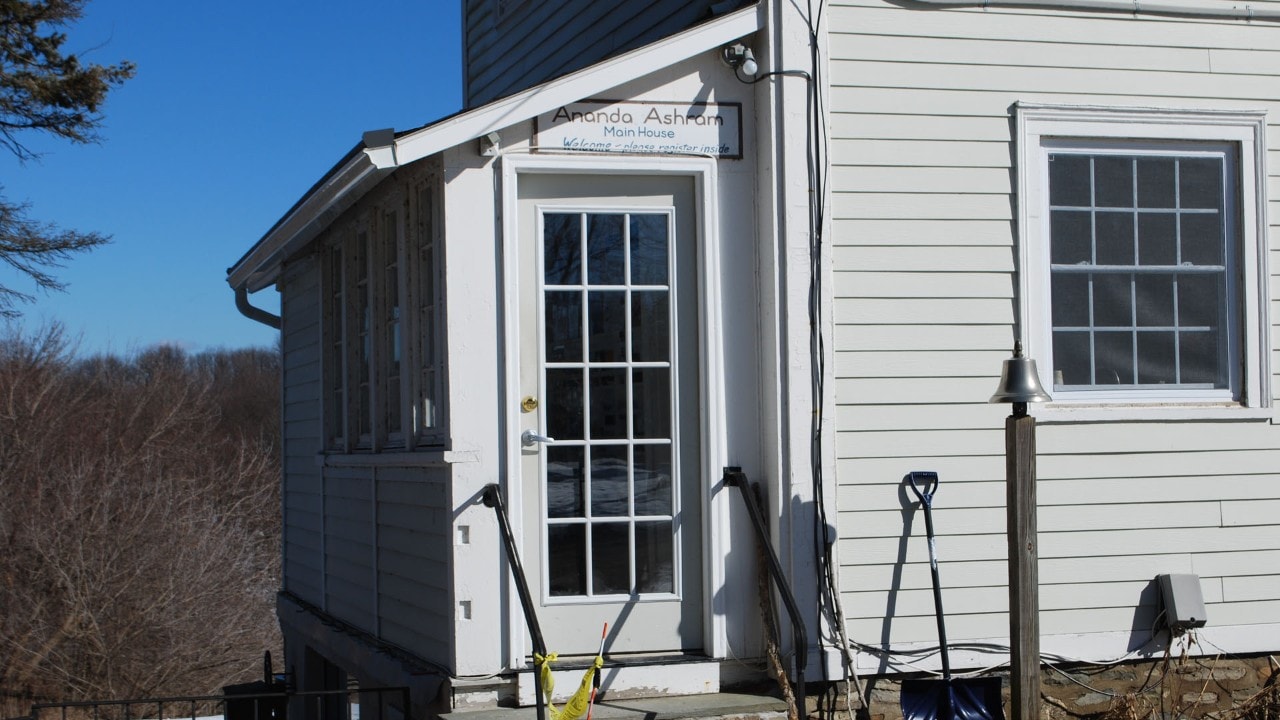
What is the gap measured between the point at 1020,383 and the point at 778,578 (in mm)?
1421

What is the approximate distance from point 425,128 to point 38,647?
767 inches

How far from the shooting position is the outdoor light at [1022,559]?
6172 mm

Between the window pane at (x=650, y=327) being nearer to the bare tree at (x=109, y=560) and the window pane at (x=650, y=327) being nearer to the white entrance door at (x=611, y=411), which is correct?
the white entrance door at (x=611, y=411)

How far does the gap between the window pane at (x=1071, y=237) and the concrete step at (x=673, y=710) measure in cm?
277

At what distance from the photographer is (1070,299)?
721cm

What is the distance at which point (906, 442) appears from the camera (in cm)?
693

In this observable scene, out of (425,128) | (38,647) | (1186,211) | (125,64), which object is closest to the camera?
(425,128)

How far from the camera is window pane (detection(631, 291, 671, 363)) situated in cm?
690

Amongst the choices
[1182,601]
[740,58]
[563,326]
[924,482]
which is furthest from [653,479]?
[1182,601]

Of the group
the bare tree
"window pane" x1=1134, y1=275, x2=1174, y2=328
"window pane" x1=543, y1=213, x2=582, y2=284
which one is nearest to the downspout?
"window pane" x1=543, y1=213, x2=582, y2=284

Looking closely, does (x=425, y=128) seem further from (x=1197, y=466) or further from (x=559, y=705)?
(x=1197, y=466)

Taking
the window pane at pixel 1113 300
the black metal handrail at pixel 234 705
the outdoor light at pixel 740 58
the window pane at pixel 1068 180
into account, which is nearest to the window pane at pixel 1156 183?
the window pane at pixel 1068 180

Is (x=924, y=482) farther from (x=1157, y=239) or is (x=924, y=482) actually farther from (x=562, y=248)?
(x=562, y=248)

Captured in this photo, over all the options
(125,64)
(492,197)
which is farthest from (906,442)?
(125,64)
